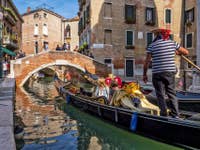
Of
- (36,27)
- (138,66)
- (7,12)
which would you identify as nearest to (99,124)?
(138,66)

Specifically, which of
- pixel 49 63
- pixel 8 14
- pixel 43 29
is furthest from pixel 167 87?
pixel 43 29

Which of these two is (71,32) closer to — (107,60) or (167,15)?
(167,15)

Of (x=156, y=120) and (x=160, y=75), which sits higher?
(x=160, y=75)

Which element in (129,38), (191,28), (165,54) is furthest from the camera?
(129,38)

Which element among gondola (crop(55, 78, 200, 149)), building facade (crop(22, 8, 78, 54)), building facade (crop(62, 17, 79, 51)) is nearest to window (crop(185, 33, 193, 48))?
gondola (crop(55, 78, 200, 149))

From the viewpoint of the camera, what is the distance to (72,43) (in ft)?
93.5

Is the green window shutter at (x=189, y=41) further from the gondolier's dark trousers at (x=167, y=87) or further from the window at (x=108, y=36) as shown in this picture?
the gondolier's dark trousers at (x=167, y=87)

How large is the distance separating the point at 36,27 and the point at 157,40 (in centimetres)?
2391

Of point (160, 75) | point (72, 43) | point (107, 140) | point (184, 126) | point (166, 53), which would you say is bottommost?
point (107, 140)

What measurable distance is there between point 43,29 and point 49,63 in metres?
13.6

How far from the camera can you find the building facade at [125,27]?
14.9 meters

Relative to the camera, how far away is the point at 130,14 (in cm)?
1558

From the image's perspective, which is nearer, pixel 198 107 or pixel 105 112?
pixel 105 112

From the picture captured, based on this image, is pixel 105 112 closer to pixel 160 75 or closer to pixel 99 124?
pixel 99 124
